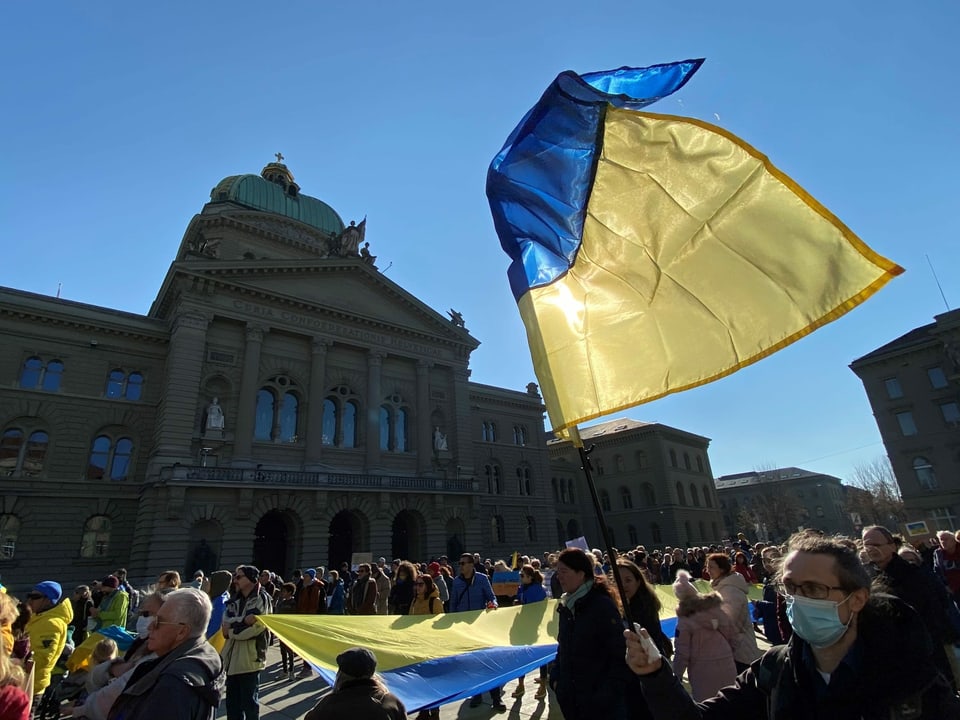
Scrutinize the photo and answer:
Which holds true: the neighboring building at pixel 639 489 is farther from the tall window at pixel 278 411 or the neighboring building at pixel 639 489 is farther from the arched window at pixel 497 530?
the tall window at pixel 278 411

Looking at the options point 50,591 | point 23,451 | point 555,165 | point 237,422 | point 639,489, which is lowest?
point 50,591

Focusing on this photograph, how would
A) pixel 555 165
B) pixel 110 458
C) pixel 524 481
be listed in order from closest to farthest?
1. pixel 555 165
2. pixel 110 458
3. pixel 524 481

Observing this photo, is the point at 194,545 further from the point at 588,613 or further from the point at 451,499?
the point at 588,613

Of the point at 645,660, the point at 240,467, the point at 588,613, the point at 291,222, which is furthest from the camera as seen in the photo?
the point at 291,222

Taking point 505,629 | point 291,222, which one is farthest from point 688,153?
point 291,222

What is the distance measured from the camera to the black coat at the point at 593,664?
3.49 meters

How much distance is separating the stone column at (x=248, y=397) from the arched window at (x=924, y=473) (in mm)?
43764

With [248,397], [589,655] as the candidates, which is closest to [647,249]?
[589,655]

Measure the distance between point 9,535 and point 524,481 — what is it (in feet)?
96.9

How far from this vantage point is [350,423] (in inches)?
1187

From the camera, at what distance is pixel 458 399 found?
34.5 meters

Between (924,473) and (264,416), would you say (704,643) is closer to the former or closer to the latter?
(264,416)

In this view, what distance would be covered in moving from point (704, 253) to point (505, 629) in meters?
5.27

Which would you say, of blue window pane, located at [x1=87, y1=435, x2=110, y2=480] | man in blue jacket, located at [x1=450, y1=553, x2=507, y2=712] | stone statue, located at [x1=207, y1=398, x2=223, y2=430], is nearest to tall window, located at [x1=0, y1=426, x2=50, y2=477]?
blue window pane, located at [x1=87, y1=435, x2=110, y2=480]
